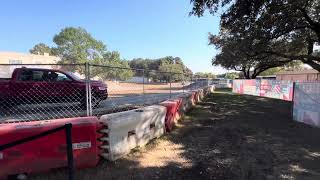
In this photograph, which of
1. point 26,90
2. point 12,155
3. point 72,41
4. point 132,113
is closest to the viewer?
point 12,155

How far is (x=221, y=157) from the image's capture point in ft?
23.2

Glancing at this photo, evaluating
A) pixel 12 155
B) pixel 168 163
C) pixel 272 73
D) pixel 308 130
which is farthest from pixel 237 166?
pixel 272 73

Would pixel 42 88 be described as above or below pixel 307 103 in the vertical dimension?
above

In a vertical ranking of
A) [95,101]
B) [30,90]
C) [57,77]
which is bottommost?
[95,101]

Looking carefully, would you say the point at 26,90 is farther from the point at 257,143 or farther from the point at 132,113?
the point at 257,143

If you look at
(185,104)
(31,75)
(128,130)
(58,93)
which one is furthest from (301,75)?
(128,130)

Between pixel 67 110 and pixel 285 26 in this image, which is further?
pixel 285 26

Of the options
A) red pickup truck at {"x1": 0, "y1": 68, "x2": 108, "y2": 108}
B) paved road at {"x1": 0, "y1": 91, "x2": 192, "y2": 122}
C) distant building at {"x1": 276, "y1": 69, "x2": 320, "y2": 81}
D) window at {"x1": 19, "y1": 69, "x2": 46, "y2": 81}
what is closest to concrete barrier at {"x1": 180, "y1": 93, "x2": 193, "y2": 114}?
paved road at {"x1": 0, "y1": 91, "x2": 192, "y2": 122}

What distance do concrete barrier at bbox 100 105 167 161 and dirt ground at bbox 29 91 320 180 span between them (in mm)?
187

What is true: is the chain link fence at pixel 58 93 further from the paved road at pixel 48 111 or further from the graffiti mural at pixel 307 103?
the graffiti mural at pixel 307 103

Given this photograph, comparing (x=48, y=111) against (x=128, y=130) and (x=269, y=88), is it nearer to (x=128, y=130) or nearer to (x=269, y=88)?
(x=128, y=130)

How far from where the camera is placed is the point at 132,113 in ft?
24.6

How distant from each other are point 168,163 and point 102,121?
1.52 metres

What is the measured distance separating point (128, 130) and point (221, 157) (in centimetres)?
203
